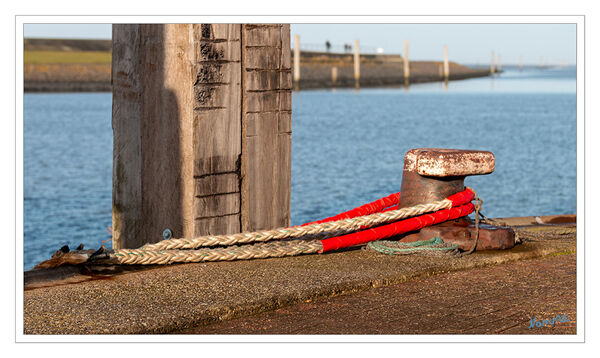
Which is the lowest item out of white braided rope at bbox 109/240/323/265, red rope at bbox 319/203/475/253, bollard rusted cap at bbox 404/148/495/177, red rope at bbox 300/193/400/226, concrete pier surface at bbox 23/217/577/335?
concrete pier surface at bbox 23/217/577/335

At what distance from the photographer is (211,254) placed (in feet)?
11.8

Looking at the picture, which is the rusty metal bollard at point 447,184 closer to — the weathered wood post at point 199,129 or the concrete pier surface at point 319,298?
the concrete pier surface at point 319,298

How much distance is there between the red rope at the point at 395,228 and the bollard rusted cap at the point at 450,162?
233mm

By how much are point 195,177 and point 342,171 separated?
16.1 meters

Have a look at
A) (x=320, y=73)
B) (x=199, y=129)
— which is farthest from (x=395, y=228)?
(x=320, y=73)

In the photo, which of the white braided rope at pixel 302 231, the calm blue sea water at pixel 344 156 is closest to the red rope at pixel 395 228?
the white braided rope at pixel 302 231

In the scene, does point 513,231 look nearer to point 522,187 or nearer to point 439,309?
point 439,309

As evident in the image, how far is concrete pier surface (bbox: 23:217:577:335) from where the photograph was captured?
274cm

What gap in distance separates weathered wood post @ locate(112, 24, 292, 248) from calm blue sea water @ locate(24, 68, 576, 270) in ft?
19.9

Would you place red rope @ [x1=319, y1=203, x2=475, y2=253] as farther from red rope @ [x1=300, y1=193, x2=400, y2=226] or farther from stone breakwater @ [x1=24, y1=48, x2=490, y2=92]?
stone breakwater @ [x1=24, y1=48, x2=490, y2=92]

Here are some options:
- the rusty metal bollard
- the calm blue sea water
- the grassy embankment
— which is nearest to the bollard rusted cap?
the rusty metal bollard

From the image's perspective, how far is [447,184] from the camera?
4.24 m

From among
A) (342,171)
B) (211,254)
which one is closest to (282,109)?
(211,254)

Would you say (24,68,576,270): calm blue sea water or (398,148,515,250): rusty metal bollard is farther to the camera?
(24,68,576,270): calm blue sea water
